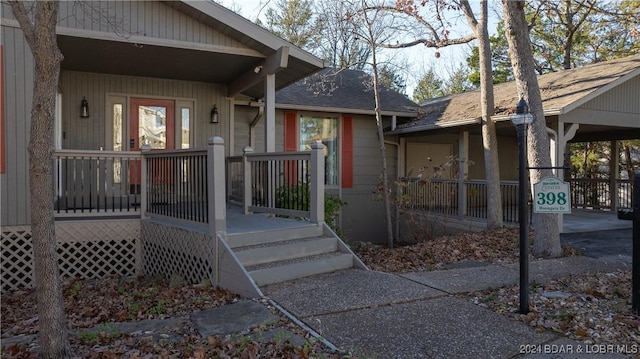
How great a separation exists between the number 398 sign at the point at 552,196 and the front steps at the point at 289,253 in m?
2.31

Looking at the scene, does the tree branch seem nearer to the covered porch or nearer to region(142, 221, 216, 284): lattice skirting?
the covered porch

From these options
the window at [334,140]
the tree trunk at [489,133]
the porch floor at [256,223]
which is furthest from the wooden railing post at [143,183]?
the tree trunk at [489,133]

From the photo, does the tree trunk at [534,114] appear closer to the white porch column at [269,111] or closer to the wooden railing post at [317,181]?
the wooden railing post at [317,181]

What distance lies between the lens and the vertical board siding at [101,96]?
848 centimetres

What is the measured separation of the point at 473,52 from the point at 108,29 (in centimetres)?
1726

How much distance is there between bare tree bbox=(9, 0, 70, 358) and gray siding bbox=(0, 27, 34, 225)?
124 inches

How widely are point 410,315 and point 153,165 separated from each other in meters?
4.33

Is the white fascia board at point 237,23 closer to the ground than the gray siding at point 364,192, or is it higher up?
higher up

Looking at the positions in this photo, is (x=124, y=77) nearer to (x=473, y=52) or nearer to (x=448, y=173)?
(x=448, y=173)

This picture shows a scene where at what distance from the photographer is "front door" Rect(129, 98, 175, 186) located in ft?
29.5

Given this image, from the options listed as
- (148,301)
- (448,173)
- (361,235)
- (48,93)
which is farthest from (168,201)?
(448,173)

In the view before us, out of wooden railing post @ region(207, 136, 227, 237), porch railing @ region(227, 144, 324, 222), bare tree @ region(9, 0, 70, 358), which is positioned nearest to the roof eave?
porch railing @ region(227, 144, 324, 222)

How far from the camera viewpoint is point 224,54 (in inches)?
A: 288

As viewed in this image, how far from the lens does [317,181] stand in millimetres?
6082
